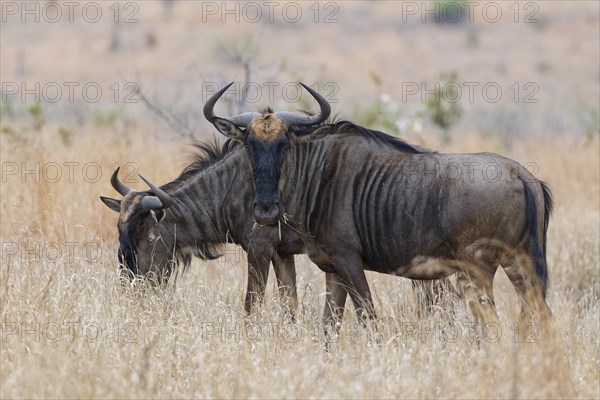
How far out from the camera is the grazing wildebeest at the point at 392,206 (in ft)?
20.0

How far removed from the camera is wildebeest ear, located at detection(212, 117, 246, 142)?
21.4 ft

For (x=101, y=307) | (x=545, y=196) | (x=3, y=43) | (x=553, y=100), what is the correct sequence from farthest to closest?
1. (x=3, y=43)
2. (x=553, y=100)
3. (x=545, y=196)
4. (x=101, y=307)

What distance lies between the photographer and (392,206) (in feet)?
21.0

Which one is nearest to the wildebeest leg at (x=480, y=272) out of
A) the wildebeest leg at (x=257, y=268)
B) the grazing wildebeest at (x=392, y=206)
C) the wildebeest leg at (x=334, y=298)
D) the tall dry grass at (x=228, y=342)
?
the grazing wildebeest at (x=392, y=206)

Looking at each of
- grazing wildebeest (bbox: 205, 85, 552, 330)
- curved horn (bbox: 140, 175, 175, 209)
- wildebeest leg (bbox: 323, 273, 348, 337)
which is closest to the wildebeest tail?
grazing wildebeest (bbox: 205, 85, 552, 330)

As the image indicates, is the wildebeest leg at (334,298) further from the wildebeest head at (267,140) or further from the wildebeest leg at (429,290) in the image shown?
the wildebeest head at (267,140)

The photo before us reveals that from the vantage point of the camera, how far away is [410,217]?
6309 mm

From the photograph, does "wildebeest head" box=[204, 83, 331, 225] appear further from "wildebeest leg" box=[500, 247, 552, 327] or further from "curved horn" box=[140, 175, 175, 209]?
"wildebeest leg" box=[500, 247, 552, 327]

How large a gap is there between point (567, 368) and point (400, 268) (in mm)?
1707

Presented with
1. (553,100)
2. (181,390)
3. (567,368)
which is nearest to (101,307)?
(181,390)

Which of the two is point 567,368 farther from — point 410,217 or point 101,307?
point 101,307

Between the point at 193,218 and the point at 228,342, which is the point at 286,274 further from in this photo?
the point at 228,342

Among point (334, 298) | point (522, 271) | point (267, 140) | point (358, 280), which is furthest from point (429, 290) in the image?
point (267, 140)

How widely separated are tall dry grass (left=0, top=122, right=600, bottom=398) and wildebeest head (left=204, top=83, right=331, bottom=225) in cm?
59
